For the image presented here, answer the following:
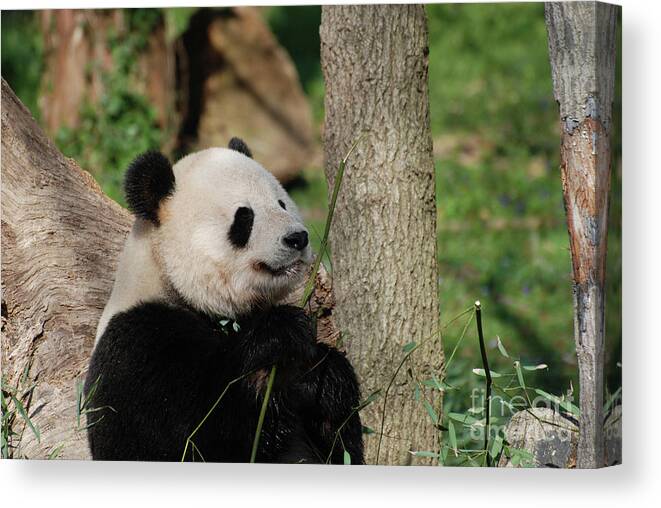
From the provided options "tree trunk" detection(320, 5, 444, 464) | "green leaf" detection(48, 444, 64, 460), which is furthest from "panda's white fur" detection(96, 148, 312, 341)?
"green leaf" detection(48, 444, 64, 460)

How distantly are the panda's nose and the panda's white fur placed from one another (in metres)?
0.02

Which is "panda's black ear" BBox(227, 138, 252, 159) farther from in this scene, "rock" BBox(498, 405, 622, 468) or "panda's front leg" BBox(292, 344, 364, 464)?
"rock" BBox(498, 405, 622, 468)

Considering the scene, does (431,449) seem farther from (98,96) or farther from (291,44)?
(291,44)

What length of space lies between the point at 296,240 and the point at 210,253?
0.27 m

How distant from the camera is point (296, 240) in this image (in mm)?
2947

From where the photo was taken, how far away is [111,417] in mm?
3004

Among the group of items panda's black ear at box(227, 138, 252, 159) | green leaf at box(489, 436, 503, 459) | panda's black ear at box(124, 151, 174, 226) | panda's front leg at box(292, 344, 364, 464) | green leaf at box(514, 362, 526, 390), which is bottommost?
green leaf at box(489, 436, 503, 459)

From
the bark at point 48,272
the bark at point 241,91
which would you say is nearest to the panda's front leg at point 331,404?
the bark at point 48,272

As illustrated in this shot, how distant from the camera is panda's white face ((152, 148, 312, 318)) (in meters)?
3.00

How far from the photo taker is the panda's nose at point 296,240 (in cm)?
294

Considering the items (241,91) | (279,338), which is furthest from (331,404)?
(241,91)

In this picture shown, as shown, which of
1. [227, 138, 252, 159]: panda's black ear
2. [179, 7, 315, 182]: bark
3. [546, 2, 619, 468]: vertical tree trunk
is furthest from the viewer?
[179, 7, 315, 182]: bark

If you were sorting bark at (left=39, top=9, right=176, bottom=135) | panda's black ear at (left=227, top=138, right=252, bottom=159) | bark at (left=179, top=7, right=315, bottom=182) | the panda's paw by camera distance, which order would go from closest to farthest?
1. the panda's paw
2. panda's black ear at (left=227, top=138, right=252, bottom=159)
3. bark at (left=39, top=9, right=176, bottom=135)
4. bark at (left=179, top=7, right=315, bottom=182)

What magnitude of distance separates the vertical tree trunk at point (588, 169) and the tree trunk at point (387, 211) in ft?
1.60
